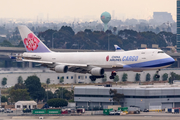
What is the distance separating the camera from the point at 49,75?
17925 centimetres

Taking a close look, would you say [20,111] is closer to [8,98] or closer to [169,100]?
[8,98]

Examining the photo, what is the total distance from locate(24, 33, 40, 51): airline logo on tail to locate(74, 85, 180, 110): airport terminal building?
53356mm

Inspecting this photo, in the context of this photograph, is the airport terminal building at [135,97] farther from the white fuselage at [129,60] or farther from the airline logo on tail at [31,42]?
the white fuselage at [129,60]

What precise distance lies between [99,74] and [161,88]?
61084mm

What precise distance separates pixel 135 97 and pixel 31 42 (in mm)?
56023

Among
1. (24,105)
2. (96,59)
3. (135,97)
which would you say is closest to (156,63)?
(96,59)

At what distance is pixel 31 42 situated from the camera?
9838cm

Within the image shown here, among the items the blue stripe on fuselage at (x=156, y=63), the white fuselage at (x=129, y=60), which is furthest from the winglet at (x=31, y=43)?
the blue stripe on fuselage at (x=156, y=63)

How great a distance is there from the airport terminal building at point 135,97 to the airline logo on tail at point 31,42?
53.4 meters

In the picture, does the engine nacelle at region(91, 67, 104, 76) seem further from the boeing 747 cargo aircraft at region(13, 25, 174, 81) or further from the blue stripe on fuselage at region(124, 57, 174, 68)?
the blue stripe on fuselage at region(124, 57, 174, 68)

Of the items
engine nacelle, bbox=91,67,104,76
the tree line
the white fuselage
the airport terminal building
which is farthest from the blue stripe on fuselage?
the tree line

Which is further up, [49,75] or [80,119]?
[49,75]

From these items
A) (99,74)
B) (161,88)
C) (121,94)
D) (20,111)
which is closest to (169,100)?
(161,88)

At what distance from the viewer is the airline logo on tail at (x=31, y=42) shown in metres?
98.1
